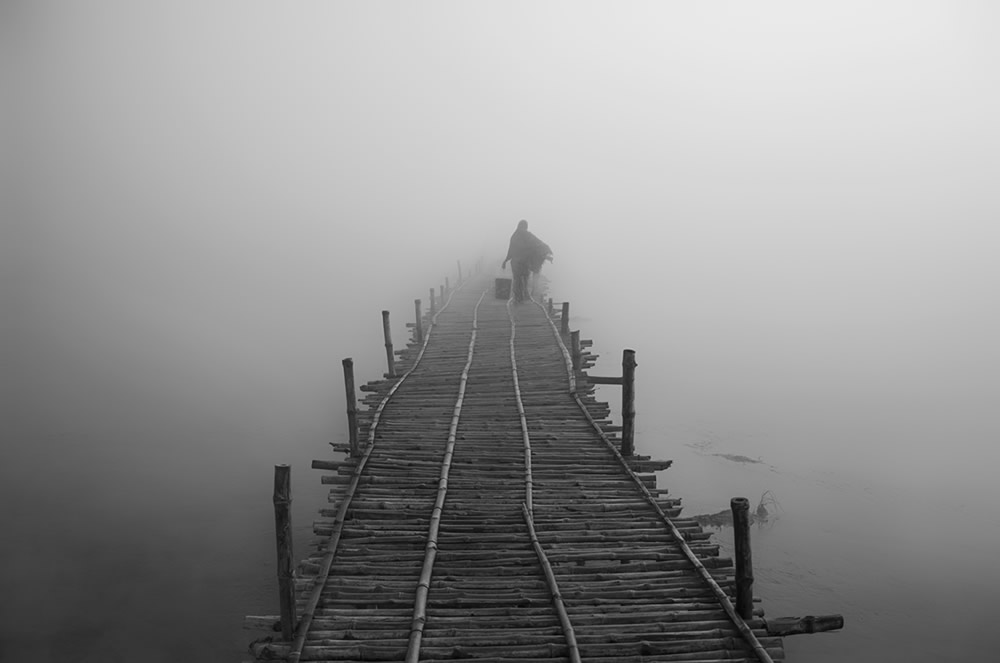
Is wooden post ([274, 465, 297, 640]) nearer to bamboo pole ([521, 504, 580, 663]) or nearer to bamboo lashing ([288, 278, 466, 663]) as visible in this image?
bamboo lashing ([288, 278, 466, 663])

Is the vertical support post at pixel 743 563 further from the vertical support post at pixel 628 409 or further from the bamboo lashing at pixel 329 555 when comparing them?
the bamboo lashing at pixel 329 555

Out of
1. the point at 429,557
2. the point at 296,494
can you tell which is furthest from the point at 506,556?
the point at 296,494

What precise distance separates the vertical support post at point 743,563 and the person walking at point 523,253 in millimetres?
12963

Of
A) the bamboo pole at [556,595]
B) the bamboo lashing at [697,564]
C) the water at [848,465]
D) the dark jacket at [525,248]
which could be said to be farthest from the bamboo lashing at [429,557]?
the dark jacket at [525,248]

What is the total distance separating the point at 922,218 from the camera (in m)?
77.5

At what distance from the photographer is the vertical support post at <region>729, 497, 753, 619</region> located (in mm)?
5117

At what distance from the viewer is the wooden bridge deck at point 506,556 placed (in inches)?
193

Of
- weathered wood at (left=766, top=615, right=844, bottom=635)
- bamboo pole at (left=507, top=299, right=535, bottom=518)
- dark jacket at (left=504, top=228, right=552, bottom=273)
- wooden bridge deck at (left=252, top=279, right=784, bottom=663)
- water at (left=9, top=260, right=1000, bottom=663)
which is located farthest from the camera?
dark jacket at (left=504, top=228, right=552, bottom=273)

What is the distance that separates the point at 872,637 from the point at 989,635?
1.63 m

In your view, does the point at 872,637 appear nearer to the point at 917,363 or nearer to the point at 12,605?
the point at 12,605

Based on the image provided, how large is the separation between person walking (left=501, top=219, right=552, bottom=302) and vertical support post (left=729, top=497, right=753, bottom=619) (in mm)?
12963

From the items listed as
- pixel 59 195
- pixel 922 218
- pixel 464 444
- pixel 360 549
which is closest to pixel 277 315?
pixel 464 444

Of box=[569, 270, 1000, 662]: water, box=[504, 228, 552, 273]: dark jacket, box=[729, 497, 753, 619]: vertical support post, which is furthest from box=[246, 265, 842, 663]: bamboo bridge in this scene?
box=[504, 228, 552, 273]: dark jacket

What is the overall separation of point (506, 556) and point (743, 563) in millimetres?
2043
